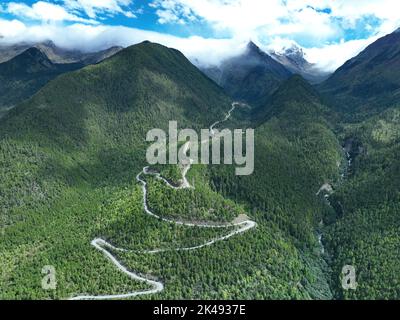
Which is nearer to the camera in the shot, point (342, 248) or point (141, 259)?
point (141, 259)

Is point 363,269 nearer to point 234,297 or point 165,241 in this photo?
point 234,297

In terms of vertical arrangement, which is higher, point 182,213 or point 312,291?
point 182,213

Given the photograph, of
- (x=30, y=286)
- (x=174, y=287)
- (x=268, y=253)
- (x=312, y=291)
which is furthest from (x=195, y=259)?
(x=30, y=286)

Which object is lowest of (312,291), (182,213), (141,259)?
(312,291)

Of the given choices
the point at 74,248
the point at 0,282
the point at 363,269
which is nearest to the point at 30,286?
the point at 0,282

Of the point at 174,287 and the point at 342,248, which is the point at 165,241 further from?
the point at 342,248

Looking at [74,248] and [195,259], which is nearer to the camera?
[195,259]
